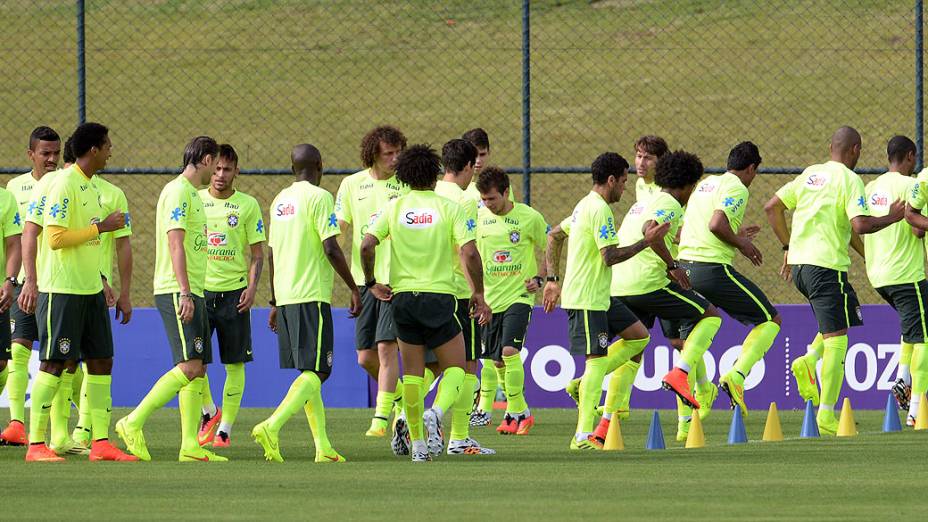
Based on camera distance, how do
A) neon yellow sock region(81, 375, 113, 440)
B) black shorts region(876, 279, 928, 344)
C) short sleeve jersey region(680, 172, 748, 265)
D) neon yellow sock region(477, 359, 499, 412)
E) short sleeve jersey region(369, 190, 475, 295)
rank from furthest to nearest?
neon yellow sock region(477, 359, 499, 412) < black shorts region(876, 279, 928, 344) < short sleeve jersey region(680, 172, 748, 265) < neon yellow sock region(81, 375, 113, 440) < short sleeve jersey region(369, 190, 475, 295)

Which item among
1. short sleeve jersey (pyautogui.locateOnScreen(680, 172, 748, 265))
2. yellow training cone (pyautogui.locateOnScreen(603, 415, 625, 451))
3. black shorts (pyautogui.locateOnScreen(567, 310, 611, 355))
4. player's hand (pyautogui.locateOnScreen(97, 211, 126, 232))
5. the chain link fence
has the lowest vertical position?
yellow training cone (pyautogui.locateOnScreen(603, 415, 625, 451))

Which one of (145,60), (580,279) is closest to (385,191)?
(580,279)

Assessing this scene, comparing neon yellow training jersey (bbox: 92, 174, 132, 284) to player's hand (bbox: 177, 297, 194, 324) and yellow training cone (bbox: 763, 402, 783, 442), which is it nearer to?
player's hand (bbox: 177, 297, 194, 324)

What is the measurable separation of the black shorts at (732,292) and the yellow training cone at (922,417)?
1392 mm

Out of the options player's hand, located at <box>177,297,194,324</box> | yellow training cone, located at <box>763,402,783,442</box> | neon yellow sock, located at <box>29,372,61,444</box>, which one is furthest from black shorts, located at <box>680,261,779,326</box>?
neon yellow sock, located at <box>29,372,61,444</box>

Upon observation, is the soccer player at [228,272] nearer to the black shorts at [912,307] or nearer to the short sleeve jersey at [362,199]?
the short sleeve jersey at [362,199]

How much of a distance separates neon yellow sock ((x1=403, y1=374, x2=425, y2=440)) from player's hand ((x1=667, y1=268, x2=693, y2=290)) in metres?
3.00

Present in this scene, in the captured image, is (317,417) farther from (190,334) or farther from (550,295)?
(550,295)

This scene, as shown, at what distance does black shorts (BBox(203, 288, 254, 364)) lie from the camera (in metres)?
13.3

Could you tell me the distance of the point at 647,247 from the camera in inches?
525

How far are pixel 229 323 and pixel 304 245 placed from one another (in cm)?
207

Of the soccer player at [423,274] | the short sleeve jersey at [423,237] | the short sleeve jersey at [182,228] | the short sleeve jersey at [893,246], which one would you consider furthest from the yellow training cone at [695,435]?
the short sleeve jersey at [182,228]

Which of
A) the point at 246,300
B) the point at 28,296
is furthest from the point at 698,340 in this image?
the point at 28,296

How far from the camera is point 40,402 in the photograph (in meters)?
11.4
